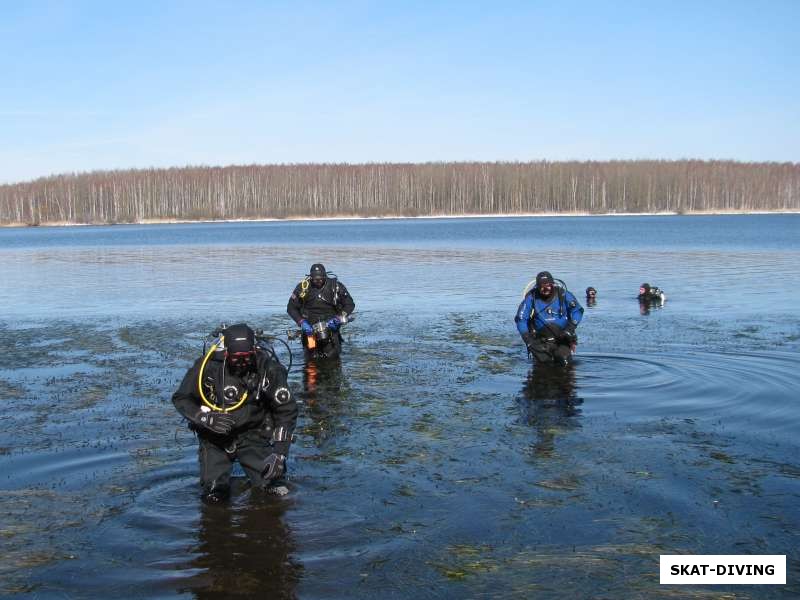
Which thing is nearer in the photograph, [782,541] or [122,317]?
[782,541]

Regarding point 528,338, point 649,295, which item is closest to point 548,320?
point 528,338

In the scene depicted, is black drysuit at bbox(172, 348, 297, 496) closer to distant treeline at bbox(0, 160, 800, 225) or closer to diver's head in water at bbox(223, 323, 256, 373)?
diver's head in water at bbox(223, 323, 256, 373)

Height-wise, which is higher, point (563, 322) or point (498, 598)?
point (563, 322)

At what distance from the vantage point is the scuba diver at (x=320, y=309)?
579 inches

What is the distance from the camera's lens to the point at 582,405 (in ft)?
36.9

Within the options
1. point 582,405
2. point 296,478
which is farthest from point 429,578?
point 582,405

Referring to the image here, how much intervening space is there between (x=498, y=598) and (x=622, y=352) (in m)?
9.89

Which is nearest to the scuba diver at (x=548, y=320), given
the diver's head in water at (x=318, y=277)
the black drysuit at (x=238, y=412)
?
the diver's head in water at (x=318, y=277)

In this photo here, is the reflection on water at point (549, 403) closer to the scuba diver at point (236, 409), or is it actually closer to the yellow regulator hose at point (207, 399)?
the scuba diver at point (236, 409)

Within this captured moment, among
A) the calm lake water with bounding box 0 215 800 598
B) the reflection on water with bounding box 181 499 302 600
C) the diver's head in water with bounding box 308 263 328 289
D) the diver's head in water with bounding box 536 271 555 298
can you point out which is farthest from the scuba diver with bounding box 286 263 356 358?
the reflection on water with bounding box 181 499 302 600

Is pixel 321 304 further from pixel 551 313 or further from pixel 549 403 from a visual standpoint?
pixel 549 403

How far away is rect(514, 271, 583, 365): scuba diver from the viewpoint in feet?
43.9

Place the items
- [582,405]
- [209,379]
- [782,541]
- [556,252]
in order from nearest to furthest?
[782,541] → [209,379] → [582,405] → [556,252]

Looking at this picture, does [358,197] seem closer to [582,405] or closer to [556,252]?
[556,252]
